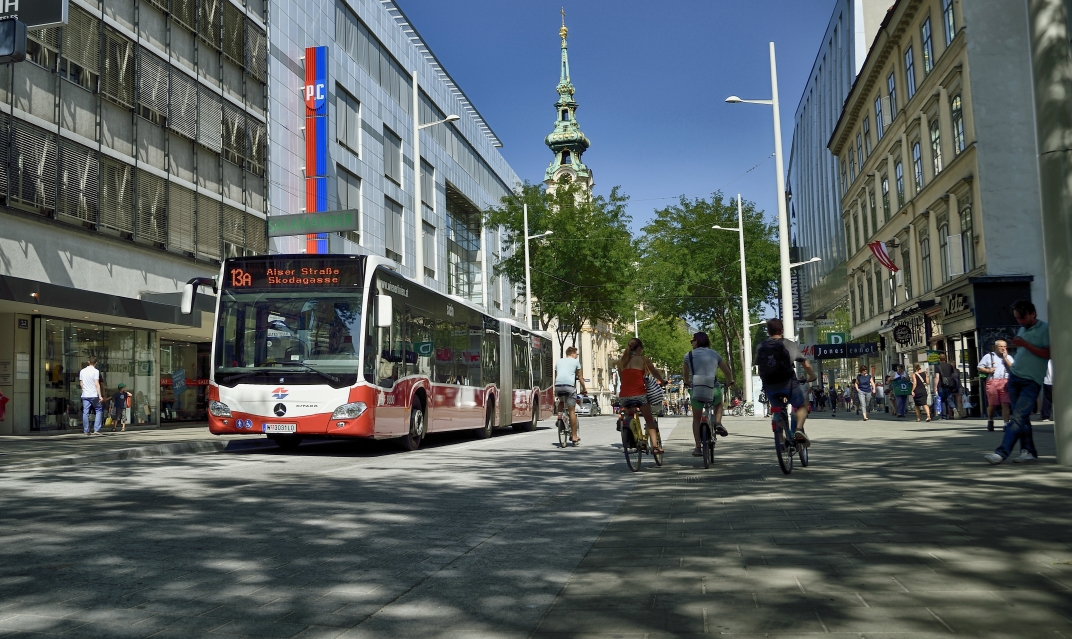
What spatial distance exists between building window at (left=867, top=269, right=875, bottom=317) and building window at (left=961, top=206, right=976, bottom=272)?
1430cm

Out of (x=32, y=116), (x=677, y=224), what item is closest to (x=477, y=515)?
(x=32, y=116)

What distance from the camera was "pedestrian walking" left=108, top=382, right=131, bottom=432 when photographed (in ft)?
83.6

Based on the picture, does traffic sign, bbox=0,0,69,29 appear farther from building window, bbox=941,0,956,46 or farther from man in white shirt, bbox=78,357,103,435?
building window, bbox=941,0,956,46

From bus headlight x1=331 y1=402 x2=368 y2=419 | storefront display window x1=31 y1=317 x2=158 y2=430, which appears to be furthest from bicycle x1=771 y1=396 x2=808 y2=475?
storefront display window x1=31 y1=317 x2=158 y2=430

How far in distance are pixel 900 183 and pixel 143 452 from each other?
2937 centimetres

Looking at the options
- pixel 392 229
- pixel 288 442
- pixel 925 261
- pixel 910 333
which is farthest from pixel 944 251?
pixel 392 229

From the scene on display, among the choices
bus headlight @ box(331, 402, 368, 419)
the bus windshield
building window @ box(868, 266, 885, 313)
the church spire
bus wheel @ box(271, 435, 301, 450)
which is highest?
the church spire

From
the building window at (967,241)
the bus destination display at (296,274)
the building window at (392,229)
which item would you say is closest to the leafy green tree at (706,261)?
the building window at (392,229)

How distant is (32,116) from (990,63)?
2385 centimetres

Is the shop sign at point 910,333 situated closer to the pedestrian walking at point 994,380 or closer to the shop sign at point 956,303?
the shop sign at point 956,303

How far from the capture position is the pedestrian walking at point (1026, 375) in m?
10.5

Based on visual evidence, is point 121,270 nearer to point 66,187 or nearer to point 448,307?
point 66,187

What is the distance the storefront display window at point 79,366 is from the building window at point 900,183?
25.6m

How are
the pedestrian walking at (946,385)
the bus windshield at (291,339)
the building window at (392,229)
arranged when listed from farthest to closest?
the building window at (392,229) < the pedestrian walking at (946,385) < the bus windshield at (291,339)
